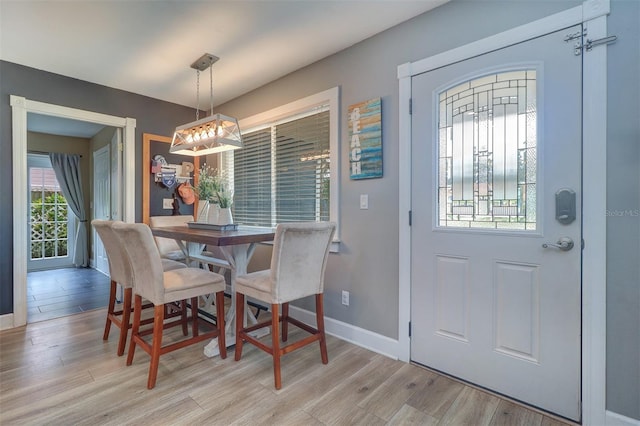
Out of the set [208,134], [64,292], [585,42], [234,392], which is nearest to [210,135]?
[208,134]

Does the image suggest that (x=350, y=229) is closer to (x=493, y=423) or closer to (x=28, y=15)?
(x=493, y=423)

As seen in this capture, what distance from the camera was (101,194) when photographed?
198 inches

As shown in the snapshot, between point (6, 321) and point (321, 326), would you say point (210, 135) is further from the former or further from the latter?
point (6, 321)

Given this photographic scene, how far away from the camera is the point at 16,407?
1658mm

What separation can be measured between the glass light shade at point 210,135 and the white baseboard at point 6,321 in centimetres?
217

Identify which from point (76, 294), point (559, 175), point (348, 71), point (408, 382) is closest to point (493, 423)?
point (408, 382)

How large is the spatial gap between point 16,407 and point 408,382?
7.43 ft

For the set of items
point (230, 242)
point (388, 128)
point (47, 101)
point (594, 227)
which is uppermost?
point (47, 101)

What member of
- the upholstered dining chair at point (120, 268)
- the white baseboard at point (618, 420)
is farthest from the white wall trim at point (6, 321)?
the white baseboard at point (618, 420)

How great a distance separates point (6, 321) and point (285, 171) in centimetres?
293

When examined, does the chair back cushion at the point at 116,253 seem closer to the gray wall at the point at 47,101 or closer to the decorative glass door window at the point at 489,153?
the gray wall at the point at 47,101

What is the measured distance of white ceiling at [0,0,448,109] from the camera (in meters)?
2.03

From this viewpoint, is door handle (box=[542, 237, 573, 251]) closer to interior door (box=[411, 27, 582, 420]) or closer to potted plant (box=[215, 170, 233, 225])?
interior door (box=[411, 27, 582, 420])

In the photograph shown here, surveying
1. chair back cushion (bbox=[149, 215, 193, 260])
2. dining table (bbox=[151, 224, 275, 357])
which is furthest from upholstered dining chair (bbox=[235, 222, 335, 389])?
chair back cushion (bbox=[149, 215, 193, 260])
